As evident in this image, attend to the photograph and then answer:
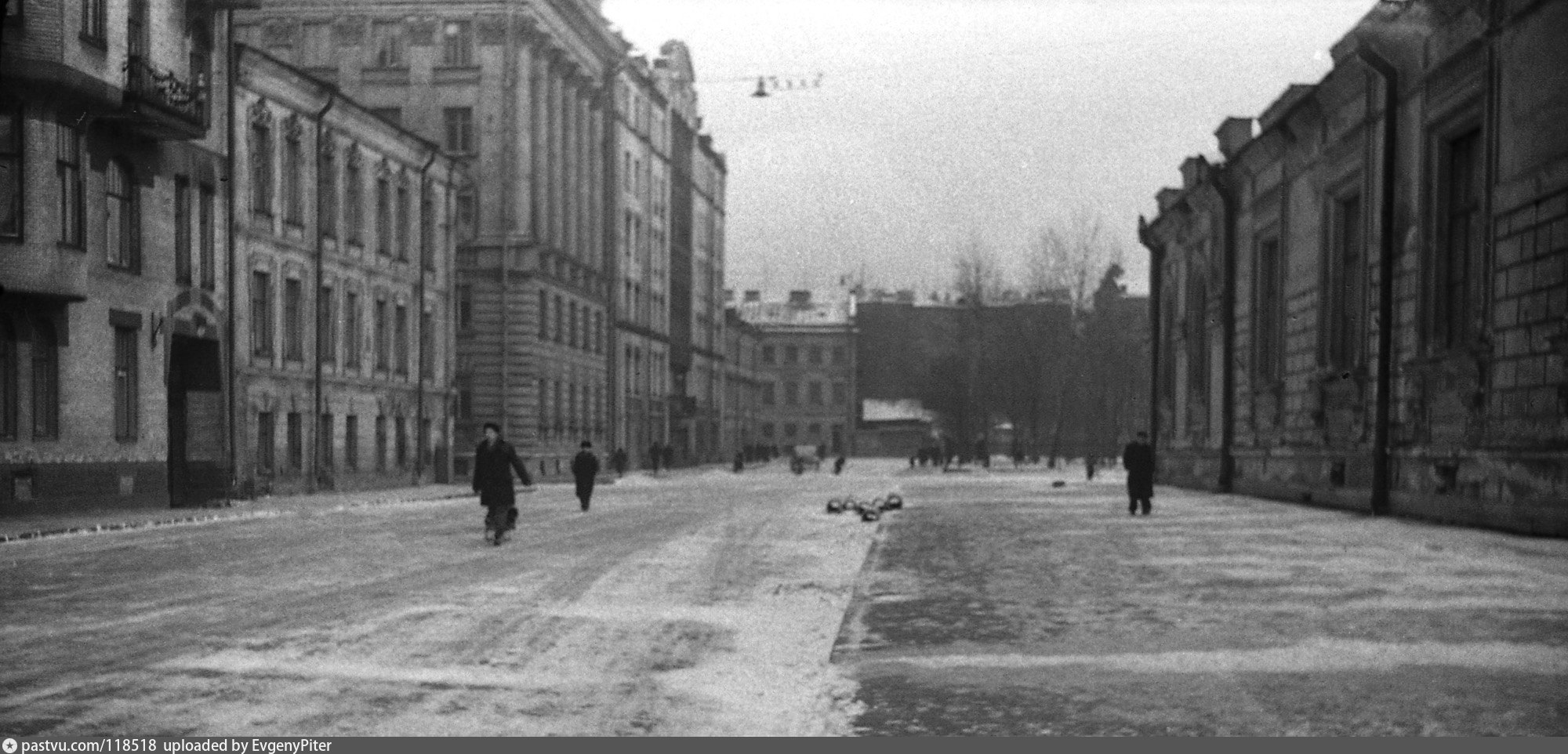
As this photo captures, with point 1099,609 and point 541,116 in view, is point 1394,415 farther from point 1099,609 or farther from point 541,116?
point 541,116

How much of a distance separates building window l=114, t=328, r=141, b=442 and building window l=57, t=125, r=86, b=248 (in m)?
2.71

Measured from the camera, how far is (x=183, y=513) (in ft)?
90.6

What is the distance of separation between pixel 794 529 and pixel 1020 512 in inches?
231

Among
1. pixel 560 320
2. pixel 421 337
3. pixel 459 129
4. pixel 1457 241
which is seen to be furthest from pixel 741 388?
pixel 1457 241

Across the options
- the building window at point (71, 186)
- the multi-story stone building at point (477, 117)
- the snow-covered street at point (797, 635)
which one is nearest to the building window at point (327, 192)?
the building window at point (71, 186)

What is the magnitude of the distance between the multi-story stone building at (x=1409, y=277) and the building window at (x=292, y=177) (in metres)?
21.3

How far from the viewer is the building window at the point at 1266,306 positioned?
108 feet

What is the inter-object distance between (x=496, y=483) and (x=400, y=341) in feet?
87.9

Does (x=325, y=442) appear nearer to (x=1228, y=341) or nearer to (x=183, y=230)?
(x=183, y=230)

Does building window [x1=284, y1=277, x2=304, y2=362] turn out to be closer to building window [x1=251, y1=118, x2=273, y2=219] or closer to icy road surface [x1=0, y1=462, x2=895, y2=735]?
building window [x1=251, y1=118, x2=273, y2=219]

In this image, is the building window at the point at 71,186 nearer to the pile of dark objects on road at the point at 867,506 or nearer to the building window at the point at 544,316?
the pile of dark objects on road at the point at 867,506

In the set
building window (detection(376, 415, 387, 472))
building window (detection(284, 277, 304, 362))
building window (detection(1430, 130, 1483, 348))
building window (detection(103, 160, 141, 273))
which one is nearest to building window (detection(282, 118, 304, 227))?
building window (detection(284, 277, 304, 362))

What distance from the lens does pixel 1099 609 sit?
12.1m

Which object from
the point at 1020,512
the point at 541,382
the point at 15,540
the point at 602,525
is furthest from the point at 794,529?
the point at 541,382
